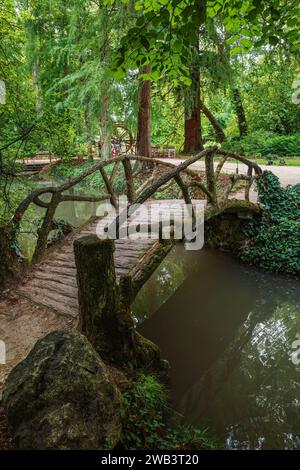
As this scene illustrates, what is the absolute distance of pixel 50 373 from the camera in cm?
275

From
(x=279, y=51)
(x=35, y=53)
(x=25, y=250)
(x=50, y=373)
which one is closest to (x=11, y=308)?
(x=50, y=373)

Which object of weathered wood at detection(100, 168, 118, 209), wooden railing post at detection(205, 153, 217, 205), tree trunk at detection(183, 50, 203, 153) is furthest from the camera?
tree trunk at detection(183, 50, 203, 153)

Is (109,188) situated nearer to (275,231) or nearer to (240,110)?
(275,231)

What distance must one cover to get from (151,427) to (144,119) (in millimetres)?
11274

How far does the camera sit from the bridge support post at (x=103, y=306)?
3711mm

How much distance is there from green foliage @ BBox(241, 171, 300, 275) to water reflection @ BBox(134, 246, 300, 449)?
15.8 inches

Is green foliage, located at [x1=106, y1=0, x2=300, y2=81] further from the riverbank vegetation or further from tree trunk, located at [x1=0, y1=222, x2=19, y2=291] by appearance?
tree trunk, located at [x1=0, y1=222, x2=19, y2=291]

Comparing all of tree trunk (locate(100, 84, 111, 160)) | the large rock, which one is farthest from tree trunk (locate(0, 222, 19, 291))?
tree trunk (locate(100, 84, 111, 160))

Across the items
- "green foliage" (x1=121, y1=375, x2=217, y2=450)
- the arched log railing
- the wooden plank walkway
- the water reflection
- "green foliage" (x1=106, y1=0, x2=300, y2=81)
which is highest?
"green foliage" (x1=106, y1=0, x2=300, y2=81)

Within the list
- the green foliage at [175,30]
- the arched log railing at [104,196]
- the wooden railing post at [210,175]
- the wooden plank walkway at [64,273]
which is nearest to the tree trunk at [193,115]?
the arched log railing at [104,196]

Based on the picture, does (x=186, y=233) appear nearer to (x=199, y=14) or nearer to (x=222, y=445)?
(x=222, y=445)

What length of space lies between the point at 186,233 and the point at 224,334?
6.31 feet

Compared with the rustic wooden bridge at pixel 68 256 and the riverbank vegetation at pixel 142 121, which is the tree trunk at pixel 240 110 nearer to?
the riverbank vegetation at pixel 142 121

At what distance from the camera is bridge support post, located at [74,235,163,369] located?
12.2 ft
